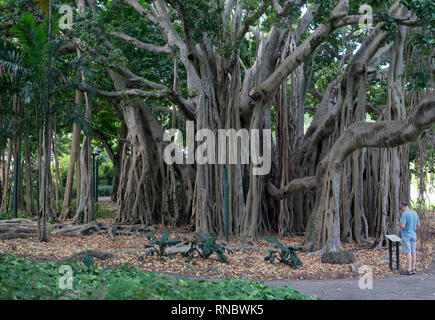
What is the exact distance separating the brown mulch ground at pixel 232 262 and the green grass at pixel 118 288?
1.90 metres

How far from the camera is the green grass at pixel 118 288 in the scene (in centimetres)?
415

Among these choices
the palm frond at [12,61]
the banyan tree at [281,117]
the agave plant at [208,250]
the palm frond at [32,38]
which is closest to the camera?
the agave plant at [208,250]

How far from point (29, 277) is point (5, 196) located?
11119mm

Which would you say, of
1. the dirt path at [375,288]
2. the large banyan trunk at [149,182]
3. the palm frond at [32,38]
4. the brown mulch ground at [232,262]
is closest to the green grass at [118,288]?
the dirt path at [375,288]

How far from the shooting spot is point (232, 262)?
812 centimetres

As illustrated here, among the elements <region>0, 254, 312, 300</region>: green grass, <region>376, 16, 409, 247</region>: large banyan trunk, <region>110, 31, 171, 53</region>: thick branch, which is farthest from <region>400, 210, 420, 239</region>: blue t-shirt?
<region>110, 31, 171, 53</region>: thick branch

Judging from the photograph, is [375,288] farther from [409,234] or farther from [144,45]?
[144,45]

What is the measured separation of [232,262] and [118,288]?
407 centimetres

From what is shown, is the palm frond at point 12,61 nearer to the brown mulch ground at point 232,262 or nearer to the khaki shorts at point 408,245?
the brown mulch ground at point 232,262

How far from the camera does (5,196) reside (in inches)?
593

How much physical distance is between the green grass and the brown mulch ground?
1.90 m

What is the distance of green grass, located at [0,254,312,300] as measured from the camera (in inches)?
163

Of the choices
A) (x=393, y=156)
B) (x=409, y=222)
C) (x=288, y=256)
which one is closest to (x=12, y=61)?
(x=288, y=256)
